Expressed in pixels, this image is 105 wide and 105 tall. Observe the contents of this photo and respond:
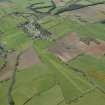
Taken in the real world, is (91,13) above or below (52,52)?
above

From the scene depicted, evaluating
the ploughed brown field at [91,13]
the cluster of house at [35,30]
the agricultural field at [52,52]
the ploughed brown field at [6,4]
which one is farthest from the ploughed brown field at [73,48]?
the ploughed brown field at [6,4]

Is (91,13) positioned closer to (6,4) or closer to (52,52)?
(52,52)

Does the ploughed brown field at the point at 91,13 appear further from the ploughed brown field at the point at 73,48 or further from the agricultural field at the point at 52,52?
the ploughed brown field at the point at 73,48

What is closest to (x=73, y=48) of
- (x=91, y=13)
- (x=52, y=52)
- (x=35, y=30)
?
(x=52, y=52)

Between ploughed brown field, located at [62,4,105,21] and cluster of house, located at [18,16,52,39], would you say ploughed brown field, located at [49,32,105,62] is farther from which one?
ploughed brown field, located at [62,4,105,21]

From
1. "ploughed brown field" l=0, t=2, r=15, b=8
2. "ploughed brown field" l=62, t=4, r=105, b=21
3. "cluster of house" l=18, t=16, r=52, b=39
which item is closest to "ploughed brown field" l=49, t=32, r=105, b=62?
"cluster of house" l=18, t=16, r=52, b=39

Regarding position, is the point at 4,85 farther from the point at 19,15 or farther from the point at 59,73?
the point at 19,15

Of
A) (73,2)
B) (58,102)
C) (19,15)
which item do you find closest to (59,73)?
(58,102)

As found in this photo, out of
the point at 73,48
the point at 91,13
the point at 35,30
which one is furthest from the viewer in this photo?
the point at 91,13
